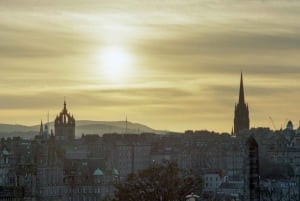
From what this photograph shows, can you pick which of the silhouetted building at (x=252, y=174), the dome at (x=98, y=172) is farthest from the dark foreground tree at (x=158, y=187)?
the dome at (x=98, y=172)

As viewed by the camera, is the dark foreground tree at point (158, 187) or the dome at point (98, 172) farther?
the dome at point (98, 172)

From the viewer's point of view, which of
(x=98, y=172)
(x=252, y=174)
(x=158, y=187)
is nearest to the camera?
(x=252, y=174)

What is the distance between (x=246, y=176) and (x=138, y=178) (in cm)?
4416

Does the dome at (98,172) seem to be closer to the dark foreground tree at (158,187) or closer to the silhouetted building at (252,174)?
the dark foreground tree at (158,187)

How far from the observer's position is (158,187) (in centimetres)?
8838

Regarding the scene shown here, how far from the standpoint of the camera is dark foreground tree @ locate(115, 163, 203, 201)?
8594cm

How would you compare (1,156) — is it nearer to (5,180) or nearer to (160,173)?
(5,180)

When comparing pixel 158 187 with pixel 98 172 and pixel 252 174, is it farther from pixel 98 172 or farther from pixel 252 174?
pixel 98 172

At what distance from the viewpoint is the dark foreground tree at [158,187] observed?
85938mm


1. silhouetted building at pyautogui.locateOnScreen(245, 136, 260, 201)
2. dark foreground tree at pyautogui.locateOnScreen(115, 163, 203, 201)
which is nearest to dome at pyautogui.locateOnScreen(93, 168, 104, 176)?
dark foreground tree at pyautogui.locateOnScreen(115, 163, 203, 201)

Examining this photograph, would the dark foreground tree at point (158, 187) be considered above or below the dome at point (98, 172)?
below

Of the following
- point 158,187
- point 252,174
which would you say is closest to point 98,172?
point 158,187

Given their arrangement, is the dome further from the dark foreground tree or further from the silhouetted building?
the silhouetted building

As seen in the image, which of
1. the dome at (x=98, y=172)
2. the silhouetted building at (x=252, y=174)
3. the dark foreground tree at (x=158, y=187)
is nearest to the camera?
the silhouetted building at (x=252, y=174)
